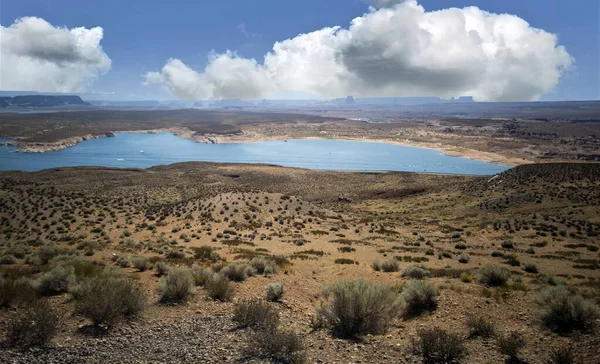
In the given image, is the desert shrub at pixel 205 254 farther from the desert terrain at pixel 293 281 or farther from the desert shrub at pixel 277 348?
the desert shrub at pixel 277 348

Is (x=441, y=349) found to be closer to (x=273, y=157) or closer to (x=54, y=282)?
(x=54, y=282)

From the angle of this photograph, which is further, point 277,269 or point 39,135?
point 39,135

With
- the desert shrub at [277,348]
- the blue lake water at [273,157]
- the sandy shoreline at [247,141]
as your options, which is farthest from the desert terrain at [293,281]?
the sandy shoreline at [247,141]

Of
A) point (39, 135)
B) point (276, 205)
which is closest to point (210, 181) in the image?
point (276, 205)

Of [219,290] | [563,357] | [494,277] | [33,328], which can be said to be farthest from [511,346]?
[33,328]

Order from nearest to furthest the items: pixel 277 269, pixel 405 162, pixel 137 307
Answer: pixel 137 307
pixel 277 269
pixel 405 162

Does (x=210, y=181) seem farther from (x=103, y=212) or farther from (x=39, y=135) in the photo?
(x=39, y=135)
